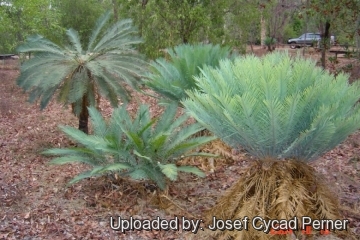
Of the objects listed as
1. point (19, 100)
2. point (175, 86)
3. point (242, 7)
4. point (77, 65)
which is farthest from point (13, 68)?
point (175, 86)

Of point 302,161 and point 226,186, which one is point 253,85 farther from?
point 226,186

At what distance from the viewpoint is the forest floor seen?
4.52m

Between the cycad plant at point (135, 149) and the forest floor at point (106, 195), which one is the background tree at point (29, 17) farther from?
the cycad plant at point (135, 149)

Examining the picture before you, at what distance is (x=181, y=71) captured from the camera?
7172 millimetres

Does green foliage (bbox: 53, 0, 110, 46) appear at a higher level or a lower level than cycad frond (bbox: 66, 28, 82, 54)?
higher

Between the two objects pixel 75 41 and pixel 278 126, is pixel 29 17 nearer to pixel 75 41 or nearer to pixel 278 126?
pixel 75 41

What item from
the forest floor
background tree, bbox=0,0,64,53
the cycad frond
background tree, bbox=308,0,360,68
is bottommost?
the forest floor

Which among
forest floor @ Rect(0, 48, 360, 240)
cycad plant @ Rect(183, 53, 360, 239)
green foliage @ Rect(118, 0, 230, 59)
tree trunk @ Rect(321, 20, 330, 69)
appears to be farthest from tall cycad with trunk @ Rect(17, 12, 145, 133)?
tree trunk @ Rect(321, 20, 330, 69)

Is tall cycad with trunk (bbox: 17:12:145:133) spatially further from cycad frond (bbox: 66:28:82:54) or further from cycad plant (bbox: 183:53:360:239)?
cycad plant (bbox: 183:53:360:239)

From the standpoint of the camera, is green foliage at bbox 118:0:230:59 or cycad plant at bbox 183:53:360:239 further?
green foliage at bbox 118:0:230:59

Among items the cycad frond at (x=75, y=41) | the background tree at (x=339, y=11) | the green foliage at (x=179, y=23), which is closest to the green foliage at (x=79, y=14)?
the green foliage at (x=179, y=23)

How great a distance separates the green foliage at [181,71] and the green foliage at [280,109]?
8.70 feet

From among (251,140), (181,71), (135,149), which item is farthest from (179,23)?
(251,140)

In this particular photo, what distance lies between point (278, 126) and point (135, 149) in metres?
1.91
